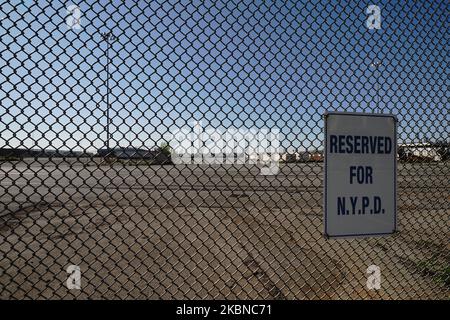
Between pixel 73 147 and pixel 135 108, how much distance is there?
53 cm

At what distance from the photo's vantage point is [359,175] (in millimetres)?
2611

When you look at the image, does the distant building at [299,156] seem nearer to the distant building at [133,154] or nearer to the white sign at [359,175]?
the white sign at [359,175]

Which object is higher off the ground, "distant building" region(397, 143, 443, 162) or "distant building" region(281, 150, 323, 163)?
"distant building" region(397, 143, 443, 162)

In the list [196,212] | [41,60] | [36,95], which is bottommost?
[196,212]

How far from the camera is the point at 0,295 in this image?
325 centimetres

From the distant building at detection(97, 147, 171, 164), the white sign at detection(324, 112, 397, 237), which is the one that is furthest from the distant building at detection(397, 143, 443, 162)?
the distant building at detection(97, 147, 171, 164)

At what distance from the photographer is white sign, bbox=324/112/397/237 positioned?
2.55 metres

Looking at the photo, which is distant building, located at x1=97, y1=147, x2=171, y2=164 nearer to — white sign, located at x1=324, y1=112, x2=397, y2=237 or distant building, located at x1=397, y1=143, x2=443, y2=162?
white sign, located at x1=324, y1=112, x2=397, y2=237

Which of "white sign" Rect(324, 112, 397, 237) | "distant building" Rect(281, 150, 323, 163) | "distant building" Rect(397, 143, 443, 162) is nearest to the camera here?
"white sign" Rect(324, 112, 397, 237)

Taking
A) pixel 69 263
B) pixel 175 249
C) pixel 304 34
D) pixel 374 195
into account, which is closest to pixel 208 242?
pixel 175 249

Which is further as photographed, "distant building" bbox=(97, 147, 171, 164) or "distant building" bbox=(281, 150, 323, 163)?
"distant building" bbox=(281, 150, 323, 163)

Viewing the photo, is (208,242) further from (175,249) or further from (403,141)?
(403,141)

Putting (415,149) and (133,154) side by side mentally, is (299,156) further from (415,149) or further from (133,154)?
(415,149)

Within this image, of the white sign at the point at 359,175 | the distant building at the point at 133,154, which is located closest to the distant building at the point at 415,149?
the white sign at the point at 359,175
